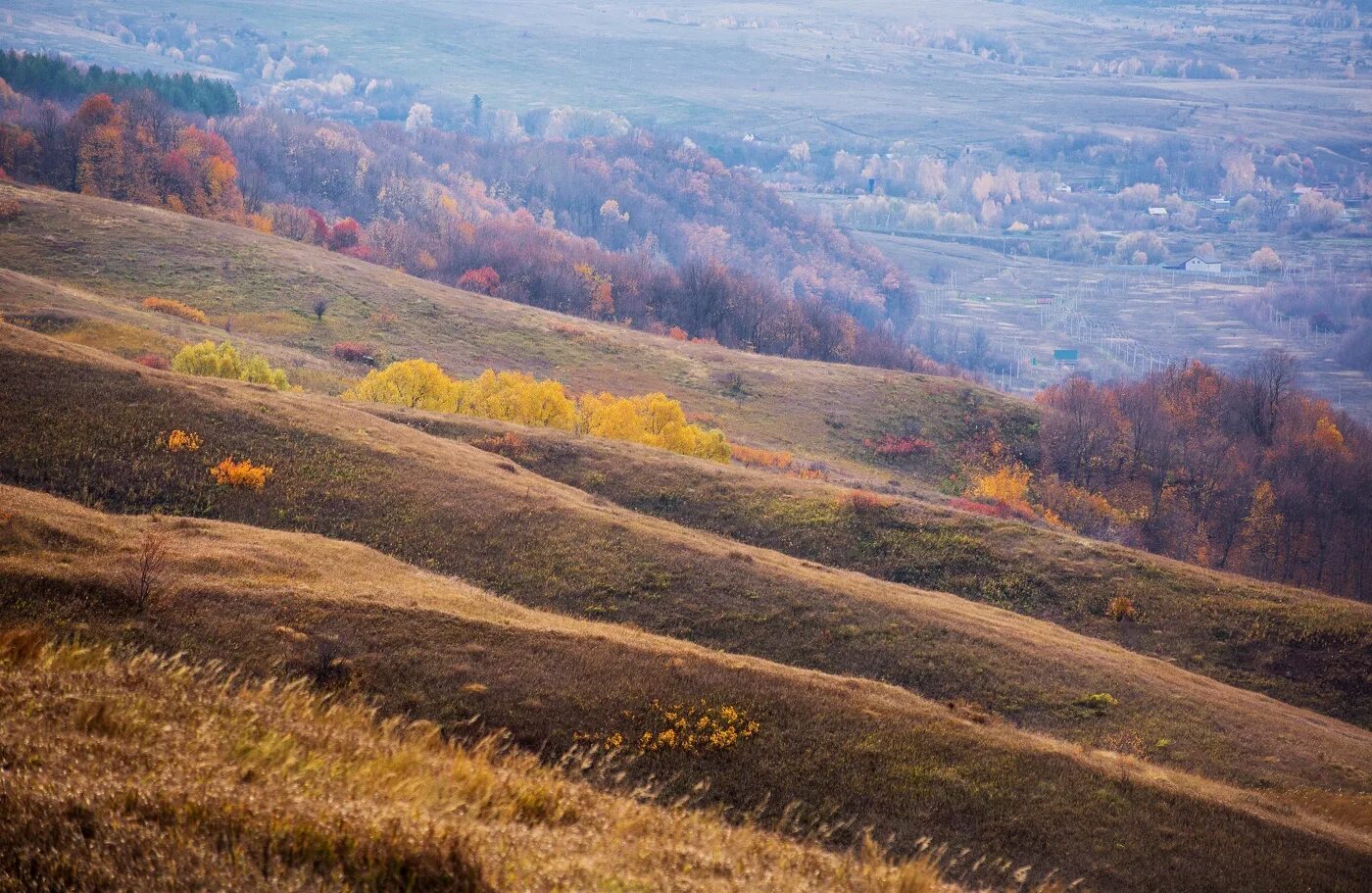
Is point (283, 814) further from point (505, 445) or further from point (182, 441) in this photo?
point (505, 445)

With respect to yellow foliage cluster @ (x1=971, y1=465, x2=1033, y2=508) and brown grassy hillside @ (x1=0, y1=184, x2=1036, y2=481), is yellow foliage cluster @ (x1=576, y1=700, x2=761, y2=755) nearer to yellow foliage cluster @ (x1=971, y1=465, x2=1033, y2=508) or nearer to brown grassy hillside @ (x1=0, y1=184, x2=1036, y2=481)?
brown grassy hillside @ (x1=0, y1=184, x2=1036, y2=481)

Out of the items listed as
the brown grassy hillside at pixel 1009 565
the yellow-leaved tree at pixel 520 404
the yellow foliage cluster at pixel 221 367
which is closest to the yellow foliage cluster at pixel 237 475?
the brown grassy hillside at pixel 1009 565

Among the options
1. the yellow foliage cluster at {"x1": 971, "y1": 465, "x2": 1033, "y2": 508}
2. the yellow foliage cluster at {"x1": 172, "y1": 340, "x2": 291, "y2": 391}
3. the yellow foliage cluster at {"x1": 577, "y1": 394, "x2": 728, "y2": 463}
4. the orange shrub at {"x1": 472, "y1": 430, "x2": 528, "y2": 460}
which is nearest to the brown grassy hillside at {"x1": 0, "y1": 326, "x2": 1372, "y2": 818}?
the orange shrub at {"x1": 472, "y1": 430, "x2": 528, "y2": 460}

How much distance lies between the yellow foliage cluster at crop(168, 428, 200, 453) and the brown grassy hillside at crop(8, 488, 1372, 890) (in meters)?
10.6

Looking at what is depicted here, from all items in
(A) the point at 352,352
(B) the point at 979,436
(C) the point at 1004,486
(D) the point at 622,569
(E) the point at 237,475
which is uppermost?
(E) the point at 237,475

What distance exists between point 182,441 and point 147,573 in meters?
17.2

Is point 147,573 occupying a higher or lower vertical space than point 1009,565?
higher

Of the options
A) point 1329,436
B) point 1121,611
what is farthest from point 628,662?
point 1329,436

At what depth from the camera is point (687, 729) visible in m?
23.0

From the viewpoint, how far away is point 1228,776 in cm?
2975

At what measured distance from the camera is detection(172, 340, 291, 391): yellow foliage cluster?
2687 inches

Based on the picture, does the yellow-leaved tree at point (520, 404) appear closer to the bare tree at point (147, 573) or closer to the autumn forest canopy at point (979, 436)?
the autumn forest canopy at point (979, 436)

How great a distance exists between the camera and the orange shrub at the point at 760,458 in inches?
3583

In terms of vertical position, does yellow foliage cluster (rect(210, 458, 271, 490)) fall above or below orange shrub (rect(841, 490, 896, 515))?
above
